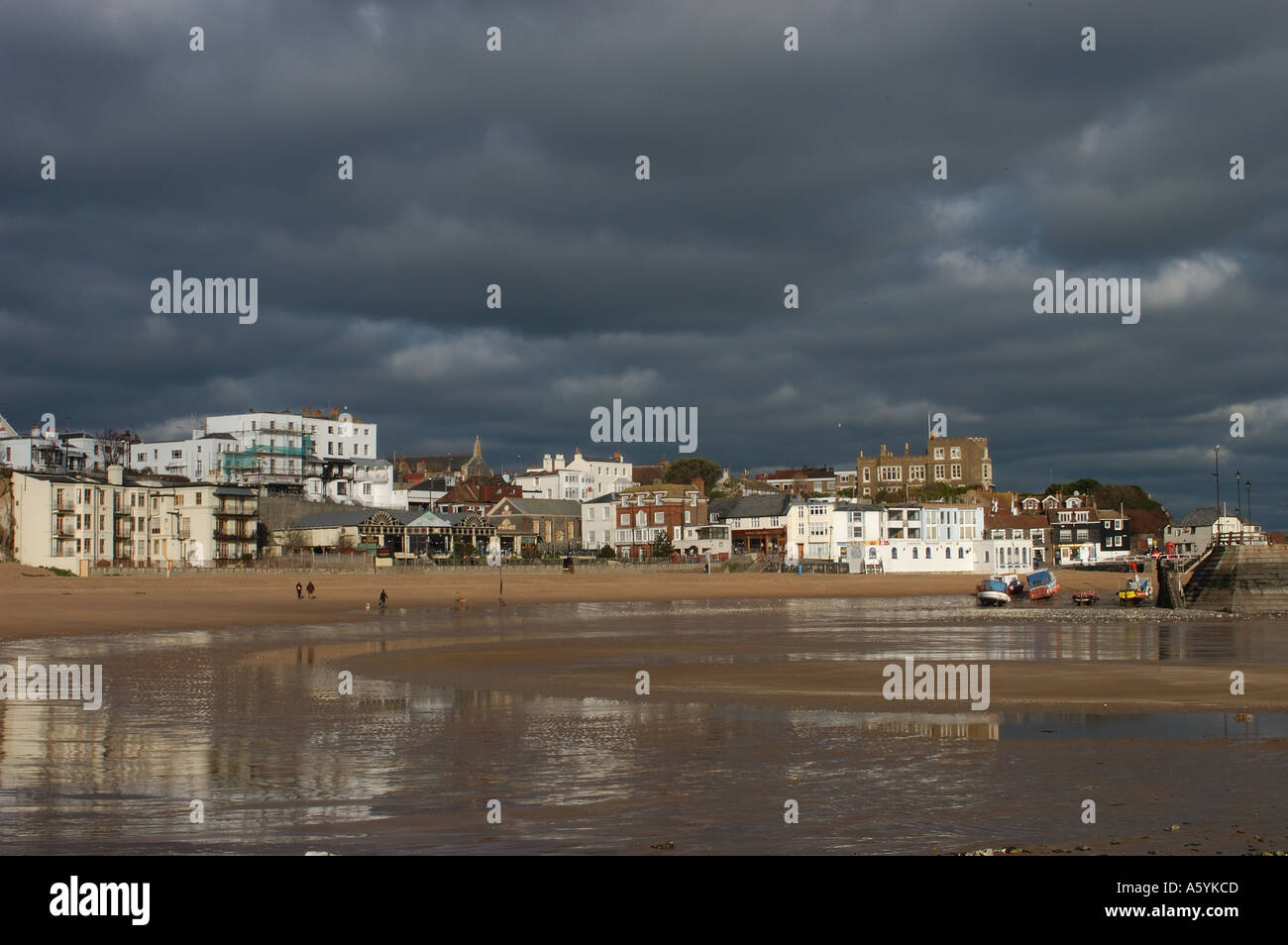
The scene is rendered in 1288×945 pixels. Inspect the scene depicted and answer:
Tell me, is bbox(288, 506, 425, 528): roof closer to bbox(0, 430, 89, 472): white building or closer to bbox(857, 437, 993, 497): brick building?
bbox(0, 430, 89, 472): white building

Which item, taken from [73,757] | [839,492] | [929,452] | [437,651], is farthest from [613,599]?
[929,452]

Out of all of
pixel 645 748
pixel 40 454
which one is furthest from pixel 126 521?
pixel 645 748

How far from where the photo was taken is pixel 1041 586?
73312mm

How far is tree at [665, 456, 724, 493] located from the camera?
166 meters

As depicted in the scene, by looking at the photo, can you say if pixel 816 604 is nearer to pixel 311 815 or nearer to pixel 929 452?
pixel 311 815

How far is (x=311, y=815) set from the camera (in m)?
12.1

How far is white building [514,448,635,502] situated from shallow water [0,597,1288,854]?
11812 cm

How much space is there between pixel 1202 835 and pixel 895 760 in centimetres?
476

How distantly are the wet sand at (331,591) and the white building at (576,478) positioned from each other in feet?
187

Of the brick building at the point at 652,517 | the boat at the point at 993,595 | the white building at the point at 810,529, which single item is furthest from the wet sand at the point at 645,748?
the brick building at the point at 652,517

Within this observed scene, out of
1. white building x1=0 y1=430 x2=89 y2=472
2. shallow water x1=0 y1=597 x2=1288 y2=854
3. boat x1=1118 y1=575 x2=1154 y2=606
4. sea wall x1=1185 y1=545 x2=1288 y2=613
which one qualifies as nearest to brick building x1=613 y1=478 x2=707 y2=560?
white building x1=0 y1=430 x2=89 y2=472

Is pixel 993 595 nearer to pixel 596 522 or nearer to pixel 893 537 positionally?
pixel 893 537

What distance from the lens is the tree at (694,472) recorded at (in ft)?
543

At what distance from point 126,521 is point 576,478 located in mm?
69144
